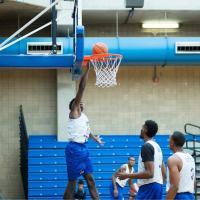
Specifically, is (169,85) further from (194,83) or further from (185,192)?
(185,192)

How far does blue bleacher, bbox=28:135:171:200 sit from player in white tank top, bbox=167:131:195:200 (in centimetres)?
884

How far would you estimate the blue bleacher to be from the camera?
55.8 ft

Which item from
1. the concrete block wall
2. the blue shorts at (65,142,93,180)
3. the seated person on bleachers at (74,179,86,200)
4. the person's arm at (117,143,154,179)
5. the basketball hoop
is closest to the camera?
the person's arm at (117,143,154,179)

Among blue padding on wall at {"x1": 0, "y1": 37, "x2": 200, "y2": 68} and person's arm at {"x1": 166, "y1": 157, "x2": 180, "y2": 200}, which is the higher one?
blue padding on wall at {"x1": 0, "y1": 37, "x2": 200, "y2": 68}

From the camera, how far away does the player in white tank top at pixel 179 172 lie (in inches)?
320

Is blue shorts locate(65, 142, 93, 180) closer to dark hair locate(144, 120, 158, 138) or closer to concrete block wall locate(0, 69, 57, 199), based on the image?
dark hair locate(144, 120, 158, 138)

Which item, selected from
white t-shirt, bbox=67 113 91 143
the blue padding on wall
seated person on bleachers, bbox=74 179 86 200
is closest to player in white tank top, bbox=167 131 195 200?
white t-shirt, bbox=67 113 91 143

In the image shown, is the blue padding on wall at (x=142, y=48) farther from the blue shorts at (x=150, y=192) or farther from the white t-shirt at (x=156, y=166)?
the blue shorts at (x=150, y=192)

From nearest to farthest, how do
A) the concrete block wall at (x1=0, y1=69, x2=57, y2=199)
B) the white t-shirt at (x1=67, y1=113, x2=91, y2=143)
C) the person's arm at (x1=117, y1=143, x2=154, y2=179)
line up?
the person's arm at (x1=117, y1=143, x2=154, y2=179) → the white t-shirt at (x1=67, y1=113, x2=91, y2=143) → the concrete block wall at (x1=0, y1=69, x2=57, y2=199)

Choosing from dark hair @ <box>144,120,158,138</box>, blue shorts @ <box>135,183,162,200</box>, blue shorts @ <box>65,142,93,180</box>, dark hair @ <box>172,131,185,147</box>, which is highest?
dark hair @ <box>144,120,158,138</box>

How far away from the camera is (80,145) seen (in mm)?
10312

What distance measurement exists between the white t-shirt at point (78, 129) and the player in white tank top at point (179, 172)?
2.12 metres

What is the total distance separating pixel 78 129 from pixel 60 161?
7.46m

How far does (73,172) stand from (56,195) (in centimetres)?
683
